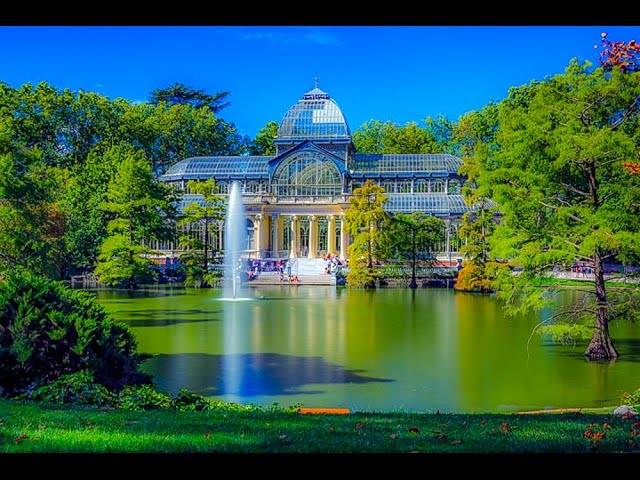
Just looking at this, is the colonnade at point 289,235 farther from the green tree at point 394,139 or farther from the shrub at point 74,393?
the shrub at point 74,393

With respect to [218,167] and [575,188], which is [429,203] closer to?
[218,167]

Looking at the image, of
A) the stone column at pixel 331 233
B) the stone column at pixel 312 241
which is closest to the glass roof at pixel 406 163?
the stone column at pixel 331 233

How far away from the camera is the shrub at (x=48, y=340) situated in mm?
9898

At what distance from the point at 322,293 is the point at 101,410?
26235 millimetres

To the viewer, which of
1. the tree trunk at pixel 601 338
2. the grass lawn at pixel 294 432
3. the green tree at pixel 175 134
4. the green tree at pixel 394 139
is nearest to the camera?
the grass lawn at pixel 294 432

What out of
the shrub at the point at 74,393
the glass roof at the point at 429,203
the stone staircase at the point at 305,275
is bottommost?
the shrub at the point at 74,393

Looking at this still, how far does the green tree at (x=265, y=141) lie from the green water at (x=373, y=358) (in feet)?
134

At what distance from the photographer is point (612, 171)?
18.0 meters

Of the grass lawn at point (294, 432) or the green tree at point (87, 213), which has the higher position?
the green tree at point (87, 213)

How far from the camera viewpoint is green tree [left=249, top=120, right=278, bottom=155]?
67.9 meters

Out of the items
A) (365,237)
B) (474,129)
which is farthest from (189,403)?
(474,129)

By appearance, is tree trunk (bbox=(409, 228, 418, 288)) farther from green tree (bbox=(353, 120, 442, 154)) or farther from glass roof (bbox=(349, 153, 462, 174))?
green tree (bbox=(353, 120, 442, 154))
